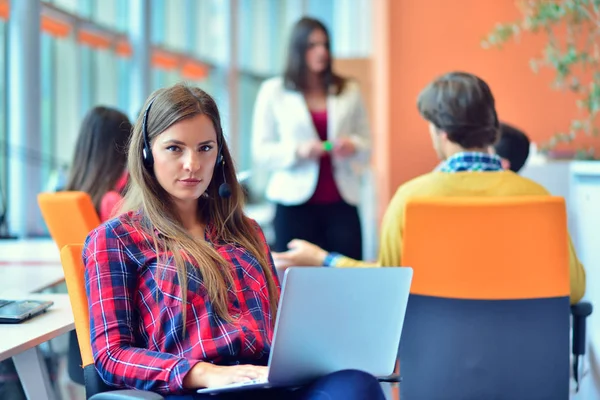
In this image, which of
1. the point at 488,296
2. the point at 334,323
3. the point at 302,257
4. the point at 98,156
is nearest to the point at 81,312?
the point at 334,323

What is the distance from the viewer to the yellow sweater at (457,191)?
6.89ft

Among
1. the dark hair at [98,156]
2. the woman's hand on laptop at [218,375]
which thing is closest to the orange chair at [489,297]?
the woman's hand on laptop at [218,375]

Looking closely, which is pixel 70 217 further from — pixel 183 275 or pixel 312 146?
pixel 312 146

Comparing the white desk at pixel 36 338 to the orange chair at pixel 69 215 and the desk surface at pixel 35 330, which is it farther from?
the orange chair at pixel 69 215

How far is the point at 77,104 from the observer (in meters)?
5.37

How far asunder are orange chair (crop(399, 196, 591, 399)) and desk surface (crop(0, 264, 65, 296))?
3.71 feet

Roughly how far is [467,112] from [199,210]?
80 cm

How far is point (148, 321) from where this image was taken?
1.71m

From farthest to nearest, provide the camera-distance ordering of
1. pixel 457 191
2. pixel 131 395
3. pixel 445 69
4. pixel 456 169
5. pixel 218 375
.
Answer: pixel 445 69, pixel 456 169, pixel 457 191, pixel 218 375, pixel 131 395

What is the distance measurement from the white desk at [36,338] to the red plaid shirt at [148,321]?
0.20 m

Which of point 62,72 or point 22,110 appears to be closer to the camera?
point 22,110

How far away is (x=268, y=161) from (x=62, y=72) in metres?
2.21

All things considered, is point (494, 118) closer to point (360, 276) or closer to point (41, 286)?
point (360, 276)

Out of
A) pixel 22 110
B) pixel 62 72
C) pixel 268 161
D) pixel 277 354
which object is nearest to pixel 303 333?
pixel 277 354
